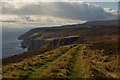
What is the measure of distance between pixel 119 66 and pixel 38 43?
16718 cm

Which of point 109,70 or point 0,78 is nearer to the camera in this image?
point 0,78

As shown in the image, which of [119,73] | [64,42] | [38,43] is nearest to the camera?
[119,73]

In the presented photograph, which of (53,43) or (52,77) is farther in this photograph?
(53,43)

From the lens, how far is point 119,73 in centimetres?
1558

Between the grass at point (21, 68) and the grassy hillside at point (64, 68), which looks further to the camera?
the grassy hillside at point (64, 68)

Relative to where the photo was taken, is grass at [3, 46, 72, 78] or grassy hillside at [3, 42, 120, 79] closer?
grass at [3, 46, 72, 78]

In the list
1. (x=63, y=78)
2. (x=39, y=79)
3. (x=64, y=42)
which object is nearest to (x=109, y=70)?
(x=63, y=78)

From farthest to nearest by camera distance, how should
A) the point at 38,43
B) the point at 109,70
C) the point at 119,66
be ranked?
the point at 38,43 < the point at 119,66 < the point at 109,70

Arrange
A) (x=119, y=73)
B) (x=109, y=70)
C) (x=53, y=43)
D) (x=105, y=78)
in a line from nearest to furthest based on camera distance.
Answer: (x=105, y=78) < (x=119, y=73) < (x=109, y=70) < (x=53, y=43)

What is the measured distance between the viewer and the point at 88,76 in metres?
13.8

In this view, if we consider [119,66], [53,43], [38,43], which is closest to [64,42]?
[53,43]

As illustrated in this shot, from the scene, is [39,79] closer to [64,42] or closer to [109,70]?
[109,70]

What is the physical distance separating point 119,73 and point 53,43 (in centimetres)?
11688

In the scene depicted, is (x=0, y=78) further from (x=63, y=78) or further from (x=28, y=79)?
(x=63, y=78)
